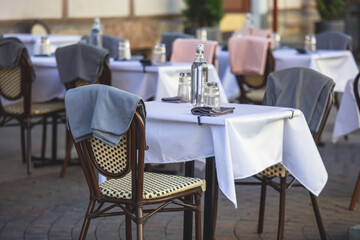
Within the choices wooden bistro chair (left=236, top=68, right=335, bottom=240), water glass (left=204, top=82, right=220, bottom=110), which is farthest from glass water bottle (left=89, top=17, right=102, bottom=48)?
water glass (left=204, top=82, right=220, bottom=110)

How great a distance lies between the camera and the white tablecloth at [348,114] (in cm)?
556

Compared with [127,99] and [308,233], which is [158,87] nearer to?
[308,233]

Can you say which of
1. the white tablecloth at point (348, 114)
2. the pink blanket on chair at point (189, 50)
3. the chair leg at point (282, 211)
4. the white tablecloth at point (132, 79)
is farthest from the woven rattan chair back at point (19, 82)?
the chair leg at point (282, 211)

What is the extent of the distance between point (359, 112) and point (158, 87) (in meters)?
1.54

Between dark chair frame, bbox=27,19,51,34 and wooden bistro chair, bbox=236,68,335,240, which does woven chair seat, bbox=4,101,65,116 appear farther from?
dark chair frame, bbox=27,19,51,34

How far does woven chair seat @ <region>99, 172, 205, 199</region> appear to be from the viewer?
11.7 feet

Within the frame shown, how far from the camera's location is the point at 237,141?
3627 millimetres

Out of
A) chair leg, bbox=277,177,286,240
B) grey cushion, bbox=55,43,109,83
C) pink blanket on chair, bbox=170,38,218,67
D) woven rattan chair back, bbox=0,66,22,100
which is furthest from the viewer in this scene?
pink blanket on chair, bbox=170,38,218,67

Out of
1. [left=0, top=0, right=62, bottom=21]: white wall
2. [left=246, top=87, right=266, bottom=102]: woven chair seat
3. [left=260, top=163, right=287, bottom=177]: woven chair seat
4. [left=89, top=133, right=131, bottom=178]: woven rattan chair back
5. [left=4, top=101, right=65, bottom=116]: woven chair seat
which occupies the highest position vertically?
[left=0, top=0, right=62, bottom=21]: white wall

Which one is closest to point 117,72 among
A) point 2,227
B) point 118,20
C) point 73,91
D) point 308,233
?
point 2,227

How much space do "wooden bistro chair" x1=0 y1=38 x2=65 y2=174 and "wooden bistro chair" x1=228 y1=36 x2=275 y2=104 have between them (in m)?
1.71

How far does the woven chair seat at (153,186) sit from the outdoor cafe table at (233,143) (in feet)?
0.33

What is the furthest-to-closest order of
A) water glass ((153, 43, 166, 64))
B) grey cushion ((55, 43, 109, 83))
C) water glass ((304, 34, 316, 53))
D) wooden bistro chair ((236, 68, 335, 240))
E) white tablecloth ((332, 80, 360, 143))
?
water glass ((304, 34, 316, 53))
water glass ((153, 43, 166, 64))
grey cushion ((55, 43, 109, 83))
white tablecloth ((332, 80, 360, 143))
wooden bistro chair ((236, 68, 335, 240))

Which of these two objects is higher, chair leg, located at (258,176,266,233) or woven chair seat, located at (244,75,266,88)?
woven chair seat, located at (244,75,266,88)
